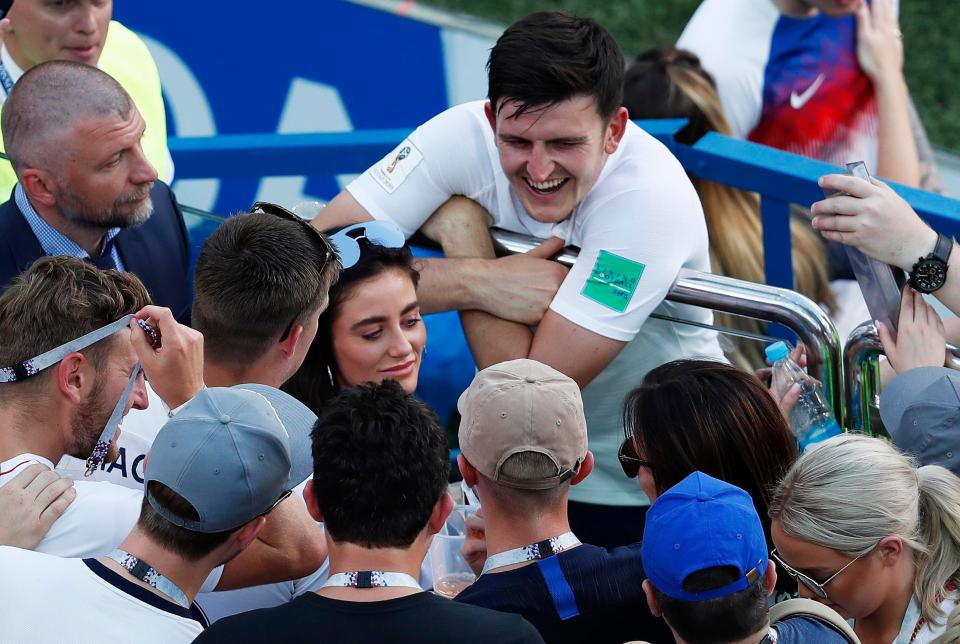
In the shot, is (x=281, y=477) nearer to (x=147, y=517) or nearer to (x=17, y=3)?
(x=147, y=517)

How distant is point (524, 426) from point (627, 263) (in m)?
0.86

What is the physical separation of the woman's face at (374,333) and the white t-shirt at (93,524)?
35.9 inches

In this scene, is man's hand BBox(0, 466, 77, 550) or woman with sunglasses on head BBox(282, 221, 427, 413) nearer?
man's hand BBox(0, 466, 77, 550)

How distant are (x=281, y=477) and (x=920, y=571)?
120 centimetres

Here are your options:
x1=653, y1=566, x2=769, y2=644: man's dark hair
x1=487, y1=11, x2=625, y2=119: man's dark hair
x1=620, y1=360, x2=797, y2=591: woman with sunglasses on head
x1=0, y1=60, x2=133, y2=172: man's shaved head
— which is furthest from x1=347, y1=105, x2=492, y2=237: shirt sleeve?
x1=653, y1=566, x2=769, y2=644: man's dark hair

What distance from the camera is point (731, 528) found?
1.96 meters

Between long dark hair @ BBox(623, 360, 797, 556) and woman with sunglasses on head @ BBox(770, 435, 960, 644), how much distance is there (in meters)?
0.12

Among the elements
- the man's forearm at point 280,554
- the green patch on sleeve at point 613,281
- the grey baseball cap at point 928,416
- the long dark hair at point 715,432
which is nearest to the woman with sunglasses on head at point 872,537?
the long dark hair at point 715,432

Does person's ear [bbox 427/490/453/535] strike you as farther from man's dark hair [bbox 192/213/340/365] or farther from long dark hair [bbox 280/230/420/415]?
long dark hair [bbox 280/230/420/415]

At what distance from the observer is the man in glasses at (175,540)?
190 centimetres

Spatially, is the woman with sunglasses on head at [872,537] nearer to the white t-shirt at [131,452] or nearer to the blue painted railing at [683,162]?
the white t-shirt at [131,452]

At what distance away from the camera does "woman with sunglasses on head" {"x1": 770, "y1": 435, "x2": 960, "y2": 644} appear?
224 centimetres

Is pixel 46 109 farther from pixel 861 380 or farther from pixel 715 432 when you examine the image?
pixel 861 380

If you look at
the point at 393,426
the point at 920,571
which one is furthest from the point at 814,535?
the point at 393,426
